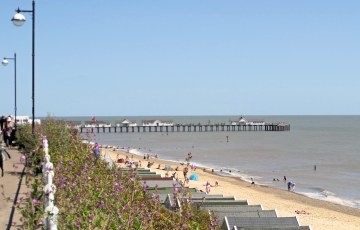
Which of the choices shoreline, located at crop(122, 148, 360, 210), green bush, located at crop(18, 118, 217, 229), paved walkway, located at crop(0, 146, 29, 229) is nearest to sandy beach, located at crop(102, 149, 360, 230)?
shoreline, located at crop(122, 148, 360, 210)

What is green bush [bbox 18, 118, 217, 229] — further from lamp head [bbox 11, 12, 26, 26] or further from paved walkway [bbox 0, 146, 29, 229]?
lamp head [bbox 11, 12, 26, 26]

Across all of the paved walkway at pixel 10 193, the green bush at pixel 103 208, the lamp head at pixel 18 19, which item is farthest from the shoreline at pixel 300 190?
the green bush at pixel 103 208

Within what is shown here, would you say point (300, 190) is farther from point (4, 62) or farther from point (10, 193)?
point (10, 193)

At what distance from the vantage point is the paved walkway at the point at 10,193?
23.2ft

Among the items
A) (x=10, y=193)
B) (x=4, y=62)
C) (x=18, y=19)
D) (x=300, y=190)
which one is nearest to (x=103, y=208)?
(x=10, y=193)

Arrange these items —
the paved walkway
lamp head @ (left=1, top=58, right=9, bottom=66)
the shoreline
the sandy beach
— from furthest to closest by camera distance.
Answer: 1. the shoreline
2. the sandy beach
3. lamp head @ (left=1, top=58, right=9, bottom=66)
4. the paved walkway

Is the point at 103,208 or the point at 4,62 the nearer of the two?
the point at 103,208

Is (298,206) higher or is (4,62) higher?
(4,62)

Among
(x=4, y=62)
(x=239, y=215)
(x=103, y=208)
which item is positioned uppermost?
(x=4, y=62)

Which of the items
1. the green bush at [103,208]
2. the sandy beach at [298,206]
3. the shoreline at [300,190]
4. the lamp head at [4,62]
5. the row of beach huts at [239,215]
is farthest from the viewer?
the shoreline at [300,190]

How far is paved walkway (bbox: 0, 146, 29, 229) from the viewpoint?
7.07 metres

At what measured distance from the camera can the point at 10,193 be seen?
10000mm

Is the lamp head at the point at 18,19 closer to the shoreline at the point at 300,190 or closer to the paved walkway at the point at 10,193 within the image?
the paved walkway at the point at 10,193

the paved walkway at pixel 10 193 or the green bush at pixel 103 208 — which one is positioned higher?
the green bush at pixel 103 208
